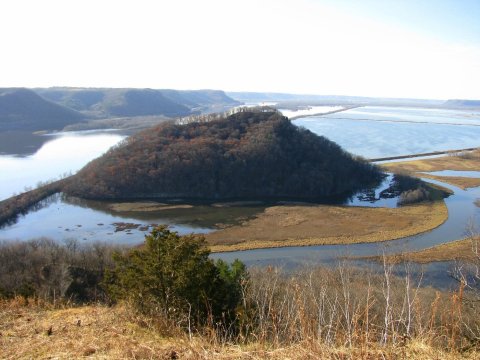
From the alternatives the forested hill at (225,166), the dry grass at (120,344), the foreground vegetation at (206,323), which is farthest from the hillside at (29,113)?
the dry grass at (120,344)

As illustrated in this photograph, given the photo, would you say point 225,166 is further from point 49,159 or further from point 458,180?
point 49,159

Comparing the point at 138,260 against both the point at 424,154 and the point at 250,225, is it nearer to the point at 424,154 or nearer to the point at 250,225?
the point at 250,225

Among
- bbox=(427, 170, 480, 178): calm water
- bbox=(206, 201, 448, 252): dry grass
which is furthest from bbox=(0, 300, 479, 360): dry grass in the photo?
bbox=(427, 170, 480, 178): calm water

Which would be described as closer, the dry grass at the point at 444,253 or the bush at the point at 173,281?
the bush at the point at 173,281

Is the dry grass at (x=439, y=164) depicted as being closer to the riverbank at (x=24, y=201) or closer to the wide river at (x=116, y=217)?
the wide river at (x=116, y=217)

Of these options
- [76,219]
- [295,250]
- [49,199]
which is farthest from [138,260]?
[49,199]
